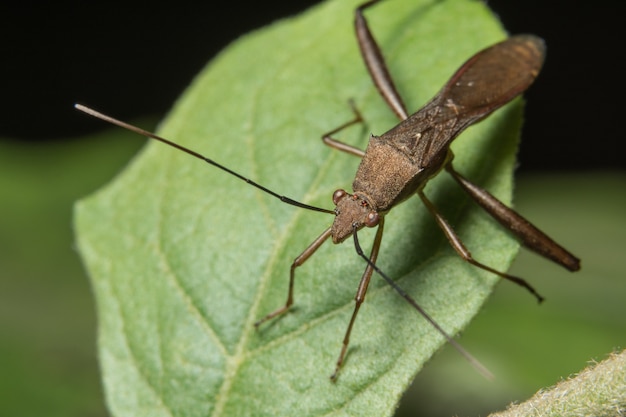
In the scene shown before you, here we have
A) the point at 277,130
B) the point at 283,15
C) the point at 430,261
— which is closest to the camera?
the point at 430,261

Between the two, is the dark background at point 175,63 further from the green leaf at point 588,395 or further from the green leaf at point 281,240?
the green leaf at point 588,395

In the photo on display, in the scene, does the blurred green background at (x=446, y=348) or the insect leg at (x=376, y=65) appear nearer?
the insect leg at (x=376, y=65)

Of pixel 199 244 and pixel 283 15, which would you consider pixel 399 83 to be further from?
pixel 283 15

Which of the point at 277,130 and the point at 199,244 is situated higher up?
the point at 277,130

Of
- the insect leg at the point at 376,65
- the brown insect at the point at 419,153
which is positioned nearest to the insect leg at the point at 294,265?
the brown insect at the point at 419,153

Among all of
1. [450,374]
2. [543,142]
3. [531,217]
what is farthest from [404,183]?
[543,142]
